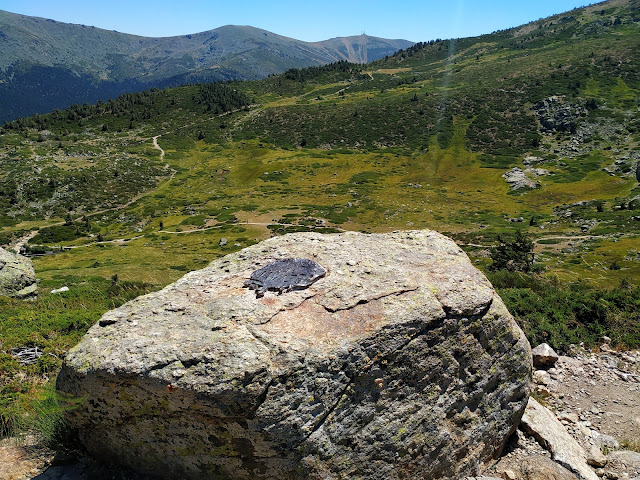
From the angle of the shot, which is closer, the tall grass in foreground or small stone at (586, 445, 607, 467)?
the tall grass in foreground

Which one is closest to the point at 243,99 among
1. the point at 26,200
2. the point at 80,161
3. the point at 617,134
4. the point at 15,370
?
the point at 80,161

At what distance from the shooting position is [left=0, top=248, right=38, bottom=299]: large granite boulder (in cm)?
2164

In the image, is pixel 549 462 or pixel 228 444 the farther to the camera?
pixel 549 462

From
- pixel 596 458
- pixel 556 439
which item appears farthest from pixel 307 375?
pixel 596 458

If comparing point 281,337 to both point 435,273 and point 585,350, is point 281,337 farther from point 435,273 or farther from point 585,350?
point 585,350

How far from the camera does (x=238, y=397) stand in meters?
5.63

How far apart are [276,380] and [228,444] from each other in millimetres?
1359

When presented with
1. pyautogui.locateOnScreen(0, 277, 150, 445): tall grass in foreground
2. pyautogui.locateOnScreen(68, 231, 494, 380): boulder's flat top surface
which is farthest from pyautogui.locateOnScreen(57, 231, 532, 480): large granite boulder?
pyautogui.locateOnScreen(0, 277, 150, 445): tall grass in foreground

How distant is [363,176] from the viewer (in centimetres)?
9094

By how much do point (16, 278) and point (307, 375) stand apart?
25.0 meters

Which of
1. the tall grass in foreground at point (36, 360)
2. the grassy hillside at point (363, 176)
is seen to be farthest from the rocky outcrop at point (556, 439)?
the tall grass in foreground at point (36, 360)

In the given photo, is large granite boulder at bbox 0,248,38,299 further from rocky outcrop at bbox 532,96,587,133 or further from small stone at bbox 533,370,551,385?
rocky outcrop at bbox 532,96,587,133

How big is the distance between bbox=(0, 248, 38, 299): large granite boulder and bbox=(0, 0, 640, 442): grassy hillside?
1240 mm

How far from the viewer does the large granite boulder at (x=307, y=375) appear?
589cm
